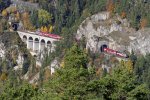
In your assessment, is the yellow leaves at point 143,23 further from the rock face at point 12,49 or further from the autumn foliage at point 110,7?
the rock face at point 12,49

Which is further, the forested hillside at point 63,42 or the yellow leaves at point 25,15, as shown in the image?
the yellow leaves at point 25,15

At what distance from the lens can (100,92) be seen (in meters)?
28.8

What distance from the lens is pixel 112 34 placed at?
420 feet

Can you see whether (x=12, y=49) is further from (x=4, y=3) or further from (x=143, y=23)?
(x=143, y=23)

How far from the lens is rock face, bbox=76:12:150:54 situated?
405 ft

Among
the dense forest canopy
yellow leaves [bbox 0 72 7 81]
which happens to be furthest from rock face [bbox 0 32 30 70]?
the dense forest canopy

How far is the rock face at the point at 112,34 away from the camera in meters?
124

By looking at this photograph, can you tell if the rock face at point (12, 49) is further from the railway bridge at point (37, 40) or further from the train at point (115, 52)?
the train at point (115, 52)

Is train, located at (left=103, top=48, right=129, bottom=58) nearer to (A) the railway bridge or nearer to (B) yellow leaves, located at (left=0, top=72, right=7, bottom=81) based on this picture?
(A) the railway bridge

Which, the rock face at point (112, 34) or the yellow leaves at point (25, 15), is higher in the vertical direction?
the yellow leaves at point (25, 15)

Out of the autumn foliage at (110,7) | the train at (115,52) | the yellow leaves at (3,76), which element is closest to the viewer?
the train at (115,52)

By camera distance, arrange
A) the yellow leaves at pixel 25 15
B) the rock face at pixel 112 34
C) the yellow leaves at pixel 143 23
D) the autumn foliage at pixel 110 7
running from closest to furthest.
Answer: the rock face at pixel 112 34 < the yellow leaves at pixel 143 23 < the autumn foliage at pixel 110 7 < the yellow leaves at pixel 25 15

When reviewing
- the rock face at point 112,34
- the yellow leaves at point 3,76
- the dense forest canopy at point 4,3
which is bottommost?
the yellow leaves at point 3,76

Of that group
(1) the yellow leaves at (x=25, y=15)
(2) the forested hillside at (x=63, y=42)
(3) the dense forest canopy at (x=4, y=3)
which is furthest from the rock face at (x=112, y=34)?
(3) the dense forest canopy at (x=4, y=3)
